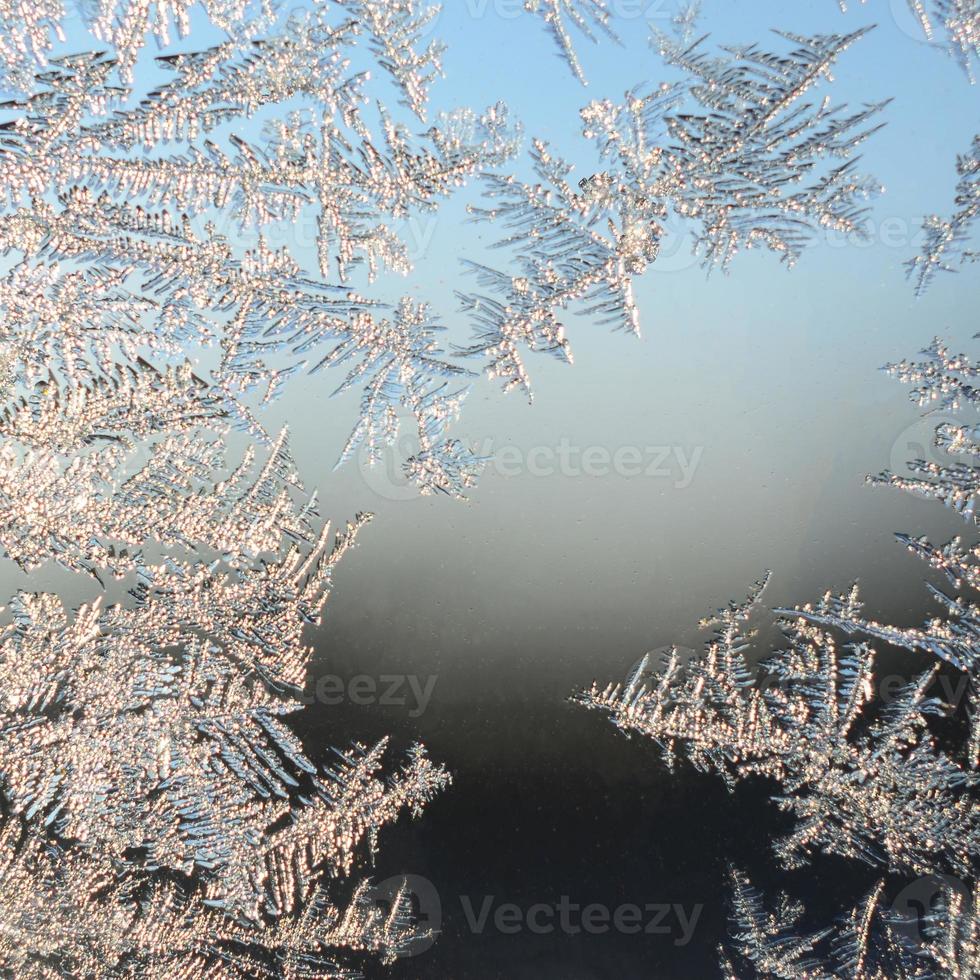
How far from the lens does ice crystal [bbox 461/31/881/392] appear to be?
0.43 metres

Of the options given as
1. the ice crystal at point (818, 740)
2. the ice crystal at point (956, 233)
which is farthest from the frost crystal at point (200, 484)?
the ice crystal at point (956, 233)

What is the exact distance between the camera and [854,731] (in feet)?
1.53

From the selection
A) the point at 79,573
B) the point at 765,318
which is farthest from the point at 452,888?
the point at 765,318

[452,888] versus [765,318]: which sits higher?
[765,318]

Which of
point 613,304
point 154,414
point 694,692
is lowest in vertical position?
point 694,692

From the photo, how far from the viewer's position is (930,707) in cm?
46

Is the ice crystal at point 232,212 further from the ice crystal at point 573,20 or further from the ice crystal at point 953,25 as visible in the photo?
the ice crystal at point 953,25

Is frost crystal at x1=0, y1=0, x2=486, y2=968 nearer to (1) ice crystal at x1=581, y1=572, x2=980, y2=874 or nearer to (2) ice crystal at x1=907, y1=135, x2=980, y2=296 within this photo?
(1) ice crystal at x1=581, y1=572, x2=980, y2=874

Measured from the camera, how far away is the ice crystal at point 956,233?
1.47 ft

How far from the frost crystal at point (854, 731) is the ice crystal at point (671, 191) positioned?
0.45 feet

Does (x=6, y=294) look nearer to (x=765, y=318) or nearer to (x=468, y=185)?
(x=468, y=185)

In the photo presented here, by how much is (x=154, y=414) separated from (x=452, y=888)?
38 centimetres

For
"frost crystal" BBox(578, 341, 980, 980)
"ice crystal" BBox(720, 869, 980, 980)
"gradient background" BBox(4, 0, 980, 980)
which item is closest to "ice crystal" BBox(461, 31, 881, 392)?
"gradient background" BBox(4, 0, 980, 980)

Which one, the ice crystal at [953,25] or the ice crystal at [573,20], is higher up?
the ice crystal at [953,25]
